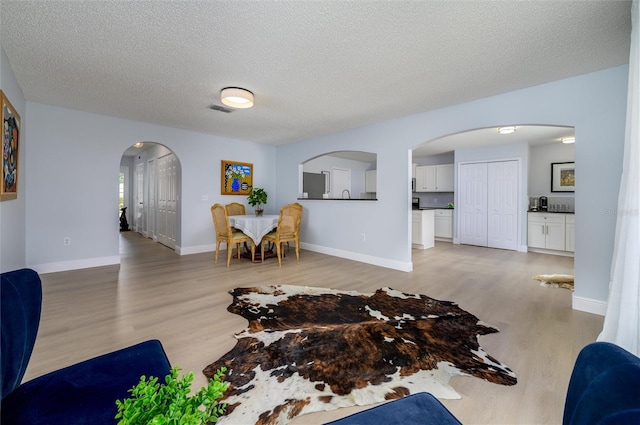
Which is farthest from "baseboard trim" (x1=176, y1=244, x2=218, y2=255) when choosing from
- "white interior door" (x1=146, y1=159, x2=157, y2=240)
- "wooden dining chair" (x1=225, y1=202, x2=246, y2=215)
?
"white interior door" (x1=146, y1=159, x2=157, y2=240)

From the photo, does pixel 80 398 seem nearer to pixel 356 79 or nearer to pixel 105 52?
pixel 105 52

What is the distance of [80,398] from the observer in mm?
957

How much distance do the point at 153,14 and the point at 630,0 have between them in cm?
332

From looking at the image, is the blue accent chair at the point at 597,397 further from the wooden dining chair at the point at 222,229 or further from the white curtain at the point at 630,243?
the wooden dining chair at the point at 222,229

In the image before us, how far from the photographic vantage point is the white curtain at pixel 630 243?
168cm

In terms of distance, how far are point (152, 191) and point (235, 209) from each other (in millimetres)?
3159

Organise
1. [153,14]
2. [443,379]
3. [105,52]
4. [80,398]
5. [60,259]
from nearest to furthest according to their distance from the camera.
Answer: [80,398]
[443,379]
[153,14]
[105,52]
[60,259]

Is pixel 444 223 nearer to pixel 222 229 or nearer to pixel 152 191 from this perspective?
pixel 222 229

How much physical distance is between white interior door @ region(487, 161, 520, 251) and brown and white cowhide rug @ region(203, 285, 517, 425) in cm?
432

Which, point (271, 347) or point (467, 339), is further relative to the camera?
point (467, 339)

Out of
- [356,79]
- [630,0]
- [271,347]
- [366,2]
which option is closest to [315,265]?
[271,347]

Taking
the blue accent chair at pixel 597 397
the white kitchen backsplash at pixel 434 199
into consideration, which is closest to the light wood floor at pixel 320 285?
the blue accent chair at pixel 597 397

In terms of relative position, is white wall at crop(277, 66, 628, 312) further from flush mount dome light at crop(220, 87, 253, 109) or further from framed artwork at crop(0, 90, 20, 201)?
framed artwork at crop(0, 90, 20, 201)

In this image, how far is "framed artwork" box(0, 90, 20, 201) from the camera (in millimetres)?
2375
